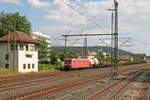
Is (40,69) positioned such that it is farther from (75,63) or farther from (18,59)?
(18,59)

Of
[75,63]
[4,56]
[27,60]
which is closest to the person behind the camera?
[4,56]

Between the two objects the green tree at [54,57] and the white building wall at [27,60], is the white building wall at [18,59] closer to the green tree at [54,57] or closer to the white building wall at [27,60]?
the white building wall at [27,60]

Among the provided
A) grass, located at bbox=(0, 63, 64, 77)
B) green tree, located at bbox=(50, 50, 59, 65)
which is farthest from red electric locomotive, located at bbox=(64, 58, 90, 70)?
green tree, located at bbox=(50, 50, 59, 65)

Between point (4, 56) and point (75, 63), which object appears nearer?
point (4, 56)

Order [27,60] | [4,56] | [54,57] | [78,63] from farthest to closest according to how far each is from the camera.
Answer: [54,57], [78,63], [27,60], [4,56]

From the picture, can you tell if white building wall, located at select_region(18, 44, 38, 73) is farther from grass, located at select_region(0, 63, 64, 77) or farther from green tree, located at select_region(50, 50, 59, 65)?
green tree, located at select_region(50, 50, 59, 65)

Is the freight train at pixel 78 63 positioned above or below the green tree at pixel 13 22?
below

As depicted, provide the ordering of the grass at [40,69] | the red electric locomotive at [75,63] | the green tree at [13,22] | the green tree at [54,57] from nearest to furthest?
1. the grass at [40,69]
2. the red electric locomotive at [75,63]
3. the green tree at [54,57]
4. the green tree at [13,22]

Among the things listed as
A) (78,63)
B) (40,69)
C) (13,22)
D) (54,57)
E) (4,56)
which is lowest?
(40,69)

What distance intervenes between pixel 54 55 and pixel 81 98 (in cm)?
4640

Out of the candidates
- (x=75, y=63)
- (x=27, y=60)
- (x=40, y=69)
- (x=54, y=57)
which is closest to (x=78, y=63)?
(x=75, y=63)

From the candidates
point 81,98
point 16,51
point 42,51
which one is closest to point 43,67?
point 16,51

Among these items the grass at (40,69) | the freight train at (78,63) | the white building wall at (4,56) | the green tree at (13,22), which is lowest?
the grass at (40,69)

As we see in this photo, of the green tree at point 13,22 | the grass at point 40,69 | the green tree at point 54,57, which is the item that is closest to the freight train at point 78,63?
the grass at point 40,69
